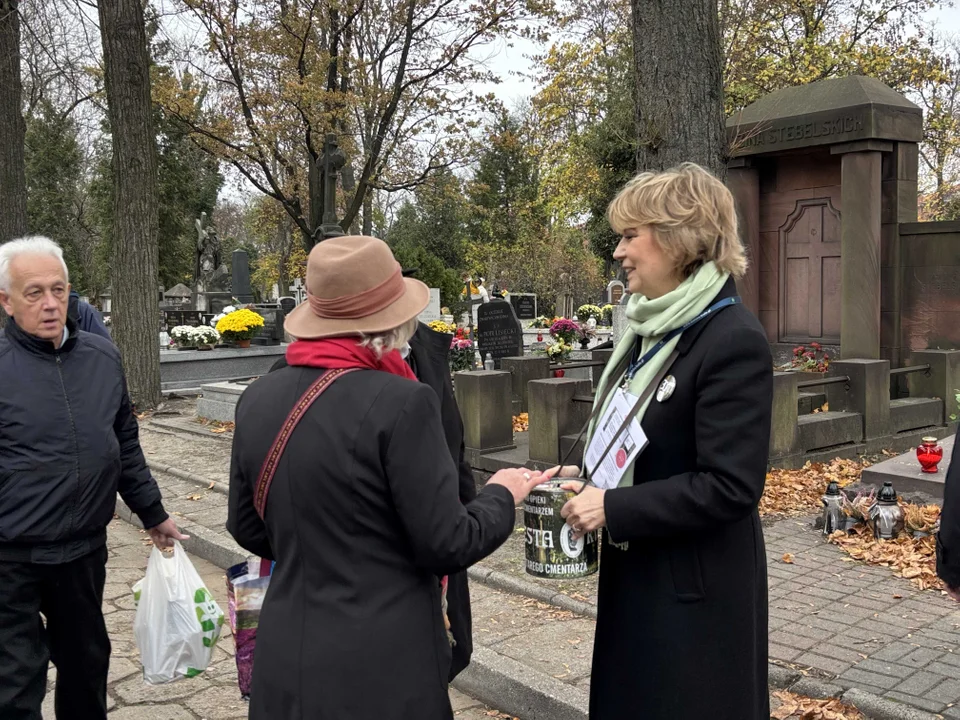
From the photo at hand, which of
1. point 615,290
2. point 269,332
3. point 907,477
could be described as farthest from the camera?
point 615,290

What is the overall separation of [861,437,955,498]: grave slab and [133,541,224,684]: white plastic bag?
4.96 meters

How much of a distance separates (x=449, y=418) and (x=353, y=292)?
0.58m

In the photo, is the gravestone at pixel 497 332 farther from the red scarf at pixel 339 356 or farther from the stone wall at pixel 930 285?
the red scarf at pixel 339 356

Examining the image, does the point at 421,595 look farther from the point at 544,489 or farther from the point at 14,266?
the point at 14,266

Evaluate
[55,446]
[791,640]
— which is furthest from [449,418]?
[791,640]

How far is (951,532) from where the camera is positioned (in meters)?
2.37

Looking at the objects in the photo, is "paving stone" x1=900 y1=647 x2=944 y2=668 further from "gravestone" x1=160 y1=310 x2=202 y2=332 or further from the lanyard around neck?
"gravestone" x1=160 y1=310 x2=202 y2=332

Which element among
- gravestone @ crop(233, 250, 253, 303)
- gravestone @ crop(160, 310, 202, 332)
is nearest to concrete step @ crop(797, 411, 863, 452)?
gravestone @ crop(160, 310, 202, 332)

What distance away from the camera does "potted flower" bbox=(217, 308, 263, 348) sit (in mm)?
17312

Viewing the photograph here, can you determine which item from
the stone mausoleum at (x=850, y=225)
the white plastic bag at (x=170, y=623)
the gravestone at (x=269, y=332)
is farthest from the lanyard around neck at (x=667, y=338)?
the gravestone at (x=269, y=332)

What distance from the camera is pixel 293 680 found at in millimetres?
2010

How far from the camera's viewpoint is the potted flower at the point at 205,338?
17000 millimetres

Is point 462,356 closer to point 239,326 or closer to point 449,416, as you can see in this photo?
point 239,326

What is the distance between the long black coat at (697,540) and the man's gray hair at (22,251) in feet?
7.16
